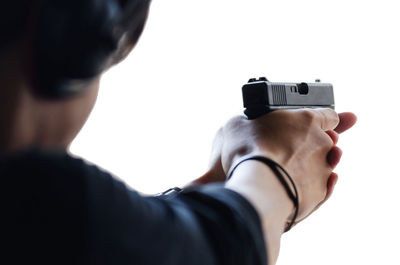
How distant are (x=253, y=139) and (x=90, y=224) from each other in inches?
13.9

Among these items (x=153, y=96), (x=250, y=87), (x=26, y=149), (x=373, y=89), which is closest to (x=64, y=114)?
(x=26, y=149)

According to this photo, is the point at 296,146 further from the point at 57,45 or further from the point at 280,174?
the point at 57,45

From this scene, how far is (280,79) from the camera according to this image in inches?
50.0

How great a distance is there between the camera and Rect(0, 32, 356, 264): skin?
49 centimetres

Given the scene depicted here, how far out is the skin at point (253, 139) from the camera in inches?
19.4

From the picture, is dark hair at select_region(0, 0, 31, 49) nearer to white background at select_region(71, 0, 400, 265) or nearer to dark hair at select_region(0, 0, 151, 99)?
dark hair at select_region(0, 0, 151, 99)

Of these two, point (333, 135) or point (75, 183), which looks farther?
point (333, 135)

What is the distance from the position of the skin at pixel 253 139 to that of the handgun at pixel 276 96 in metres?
0.02

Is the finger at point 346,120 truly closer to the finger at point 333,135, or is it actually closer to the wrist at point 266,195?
the finger at point 333,135

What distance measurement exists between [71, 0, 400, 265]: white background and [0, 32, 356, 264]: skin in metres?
0.29

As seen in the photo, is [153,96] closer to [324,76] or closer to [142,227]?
[324,76]

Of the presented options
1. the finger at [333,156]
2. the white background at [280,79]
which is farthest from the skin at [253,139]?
the white background at [280,79]

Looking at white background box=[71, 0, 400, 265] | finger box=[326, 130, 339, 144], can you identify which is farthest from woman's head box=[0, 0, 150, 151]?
white background box=[71, 0, 400, 265]

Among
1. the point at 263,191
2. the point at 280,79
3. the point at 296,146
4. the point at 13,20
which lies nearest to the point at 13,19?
the point at 13,20
